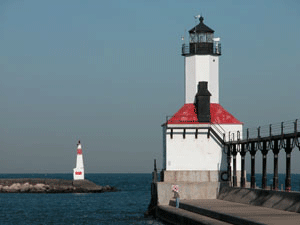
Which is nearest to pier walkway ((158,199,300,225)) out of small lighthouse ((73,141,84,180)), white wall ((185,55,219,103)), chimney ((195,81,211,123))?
chimney ((195,81,211,123))

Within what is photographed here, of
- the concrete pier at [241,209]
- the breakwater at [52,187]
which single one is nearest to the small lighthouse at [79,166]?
the breakwater at [52,187]

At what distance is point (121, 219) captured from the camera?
165ft

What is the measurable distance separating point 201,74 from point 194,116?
12.4ft

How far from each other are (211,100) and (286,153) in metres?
17.6

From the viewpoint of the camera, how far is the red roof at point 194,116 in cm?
5228

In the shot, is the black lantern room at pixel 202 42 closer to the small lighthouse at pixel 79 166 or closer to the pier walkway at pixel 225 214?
the pier walkway at pixel 225 214

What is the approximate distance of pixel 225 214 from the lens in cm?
3312

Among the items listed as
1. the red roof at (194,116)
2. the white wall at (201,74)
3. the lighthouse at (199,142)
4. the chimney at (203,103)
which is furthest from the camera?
the white wall at (201,74)

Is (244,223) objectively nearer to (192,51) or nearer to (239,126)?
(239,126)

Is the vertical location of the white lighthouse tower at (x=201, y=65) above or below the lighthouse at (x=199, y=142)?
above

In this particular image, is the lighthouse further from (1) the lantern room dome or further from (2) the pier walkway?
(2) the pier walkway

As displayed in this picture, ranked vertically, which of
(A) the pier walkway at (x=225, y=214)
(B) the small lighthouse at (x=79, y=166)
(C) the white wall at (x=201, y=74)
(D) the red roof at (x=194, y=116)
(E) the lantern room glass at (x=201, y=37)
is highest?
(E) the lantern room glass at (x=201, y=37)

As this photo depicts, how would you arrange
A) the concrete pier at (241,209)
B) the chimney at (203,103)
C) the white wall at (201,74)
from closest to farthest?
the concrete pier at (241,209)
the chimney at (203,103)
the white wall at (201,74)

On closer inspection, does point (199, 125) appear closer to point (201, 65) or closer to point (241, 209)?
point (201, 65)
